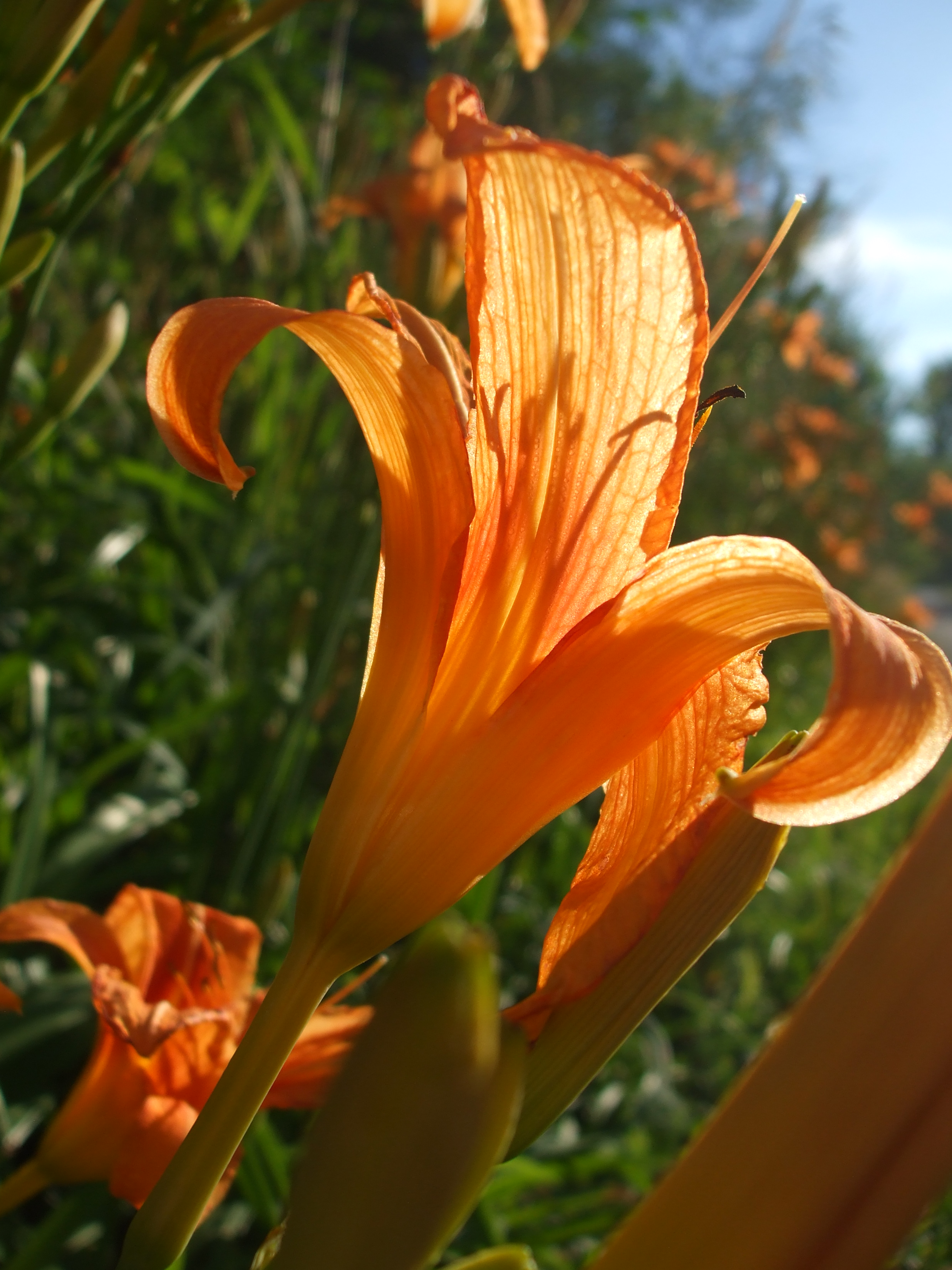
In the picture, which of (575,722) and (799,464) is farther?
(799,464)

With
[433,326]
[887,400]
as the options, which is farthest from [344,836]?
[887,400]

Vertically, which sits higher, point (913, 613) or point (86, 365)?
point (86, 365)

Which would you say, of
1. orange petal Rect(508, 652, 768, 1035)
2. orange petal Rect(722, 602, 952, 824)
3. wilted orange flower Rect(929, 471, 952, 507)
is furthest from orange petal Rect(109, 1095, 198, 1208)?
wilted orange flower Rect(929, 471, 952, 507)

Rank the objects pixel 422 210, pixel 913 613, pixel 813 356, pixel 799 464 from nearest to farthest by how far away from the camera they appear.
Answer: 1. pixel 422 210
2. pixel 799 464
3. pixel 813 356
4. pixel 913 613

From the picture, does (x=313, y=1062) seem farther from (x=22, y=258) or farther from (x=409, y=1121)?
(x=22, y=258)

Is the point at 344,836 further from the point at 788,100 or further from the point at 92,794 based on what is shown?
the point at 788,100

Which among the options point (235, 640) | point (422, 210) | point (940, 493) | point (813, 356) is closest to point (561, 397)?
point (422, 210)
